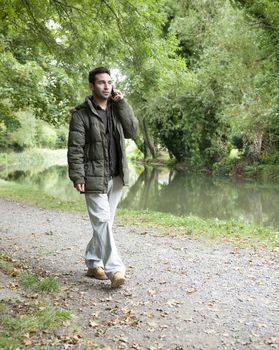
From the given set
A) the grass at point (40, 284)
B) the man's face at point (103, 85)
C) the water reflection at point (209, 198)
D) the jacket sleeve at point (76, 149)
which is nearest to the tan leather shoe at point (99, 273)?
the grass at point (40, 284)

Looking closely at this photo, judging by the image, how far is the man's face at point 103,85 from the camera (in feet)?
18.1

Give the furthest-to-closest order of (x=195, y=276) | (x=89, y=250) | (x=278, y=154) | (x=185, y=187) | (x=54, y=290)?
(x=278, y=154), (x=185, y=187), (x=195, y=276), (x=89, y=250), (x=54, y=290)

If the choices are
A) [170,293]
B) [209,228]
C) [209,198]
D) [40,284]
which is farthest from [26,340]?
[209,198]

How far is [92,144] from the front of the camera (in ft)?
18.3

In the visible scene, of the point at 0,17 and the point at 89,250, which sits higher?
the point at 0,17

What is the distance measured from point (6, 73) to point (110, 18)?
6.71 metres

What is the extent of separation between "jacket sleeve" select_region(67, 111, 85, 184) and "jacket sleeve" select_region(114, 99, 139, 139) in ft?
1.48

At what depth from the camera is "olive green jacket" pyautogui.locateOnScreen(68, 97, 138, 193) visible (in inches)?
217

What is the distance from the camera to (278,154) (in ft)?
113

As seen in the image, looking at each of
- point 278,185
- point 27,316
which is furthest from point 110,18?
point 278,185

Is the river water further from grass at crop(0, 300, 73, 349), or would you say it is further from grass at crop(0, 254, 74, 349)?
grass at crop(0, 300, 73, 349)

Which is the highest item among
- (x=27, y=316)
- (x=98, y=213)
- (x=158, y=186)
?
(x=98, y=213)

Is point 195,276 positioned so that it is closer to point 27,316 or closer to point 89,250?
point 89,250

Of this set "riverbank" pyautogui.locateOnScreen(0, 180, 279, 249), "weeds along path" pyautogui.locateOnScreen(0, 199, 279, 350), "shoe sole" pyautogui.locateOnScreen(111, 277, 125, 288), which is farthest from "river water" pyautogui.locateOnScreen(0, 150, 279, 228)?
"shoe sole" pyautogui.locateOnScreen(111, 277, 125, 288)
